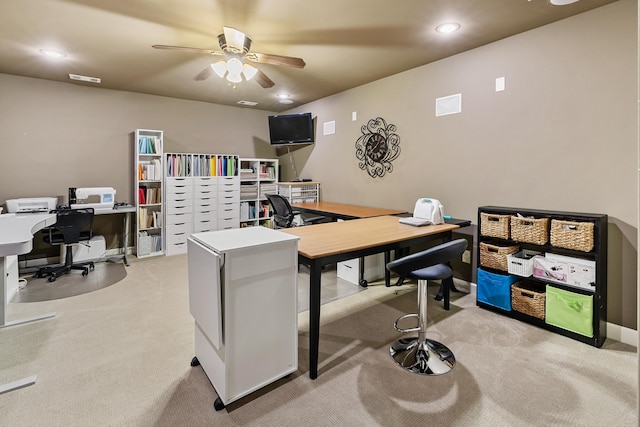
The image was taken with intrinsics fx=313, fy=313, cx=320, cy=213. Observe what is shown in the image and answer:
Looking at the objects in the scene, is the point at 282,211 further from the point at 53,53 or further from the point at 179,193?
the point at 53,53

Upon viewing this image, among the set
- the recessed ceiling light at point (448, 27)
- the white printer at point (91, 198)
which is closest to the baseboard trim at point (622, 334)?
the recessed ceiling light at point (448, 27)

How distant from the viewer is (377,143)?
418cm

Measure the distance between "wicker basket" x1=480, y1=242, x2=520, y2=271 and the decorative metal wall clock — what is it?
1582 mm

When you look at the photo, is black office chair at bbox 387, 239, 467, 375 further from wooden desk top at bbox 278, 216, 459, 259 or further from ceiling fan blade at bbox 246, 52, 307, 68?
ceiling fan blade at bbox 246, 52, 307, 68

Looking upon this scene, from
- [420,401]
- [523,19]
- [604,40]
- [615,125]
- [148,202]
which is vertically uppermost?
[523,19]

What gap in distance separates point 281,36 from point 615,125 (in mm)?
2771

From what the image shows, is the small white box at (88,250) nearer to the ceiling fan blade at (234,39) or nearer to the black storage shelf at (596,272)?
the ceiling fan blade at (234,39)

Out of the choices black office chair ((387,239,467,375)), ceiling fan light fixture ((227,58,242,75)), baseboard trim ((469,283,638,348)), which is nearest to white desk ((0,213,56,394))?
ceiling fan light fixture ((227,58,242,75))

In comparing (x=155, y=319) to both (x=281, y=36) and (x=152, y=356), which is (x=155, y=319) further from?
(x=281, y=36)

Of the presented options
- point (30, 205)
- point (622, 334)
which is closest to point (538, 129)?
point (622, 334)

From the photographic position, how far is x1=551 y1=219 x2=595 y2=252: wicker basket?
224 centimetres

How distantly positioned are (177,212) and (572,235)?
4762mm

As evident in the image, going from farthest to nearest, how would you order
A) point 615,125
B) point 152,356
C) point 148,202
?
point 148,202, point 615,125, point 152,356

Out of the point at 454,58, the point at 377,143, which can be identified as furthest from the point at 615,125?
the point at 377,143
